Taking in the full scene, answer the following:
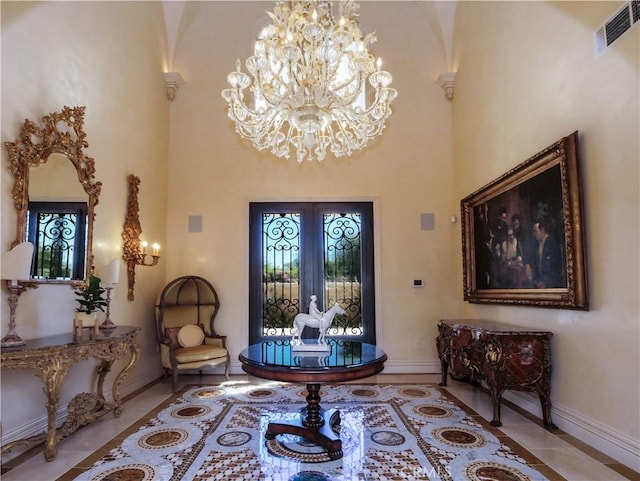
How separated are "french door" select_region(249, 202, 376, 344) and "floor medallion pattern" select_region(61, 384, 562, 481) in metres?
1.49

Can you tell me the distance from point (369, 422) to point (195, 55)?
18.0 feet

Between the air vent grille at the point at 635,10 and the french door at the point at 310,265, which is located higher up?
the air vent grille at the point at 635,10

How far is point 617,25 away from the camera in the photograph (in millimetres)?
2719

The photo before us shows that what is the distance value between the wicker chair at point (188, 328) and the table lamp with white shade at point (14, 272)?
201 centimetres

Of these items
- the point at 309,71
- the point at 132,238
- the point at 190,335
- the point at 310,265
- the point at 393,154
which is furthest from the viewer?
the point at 393,154

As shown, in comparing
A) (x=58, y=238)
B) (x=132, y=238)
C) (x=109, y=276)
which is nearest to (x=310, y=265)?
(x=132, y=238)

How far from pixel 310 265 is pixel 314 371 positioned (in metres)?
Result: 2.92

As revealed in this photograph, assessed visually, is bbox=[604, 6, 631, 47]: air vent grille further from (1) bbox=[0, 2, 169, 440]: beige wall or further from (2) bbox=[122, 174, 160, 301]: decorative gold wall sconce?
(2) bbox=[122, 174, 160, 301]: decorative gold wall sconce

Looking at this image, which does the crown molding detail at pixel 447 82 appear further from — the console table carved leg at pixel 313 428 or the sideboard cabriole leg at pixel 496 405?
the console table carved leg at pixel 313 428

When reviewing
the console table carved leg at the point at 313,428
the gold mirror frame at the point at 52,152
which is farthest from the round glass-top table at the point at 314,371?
the gold mirror frame at the point at 52,152

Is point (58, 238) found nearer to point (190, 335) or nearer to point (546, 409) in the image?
point (190, 335)

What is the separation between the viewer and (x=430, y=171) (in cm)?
566

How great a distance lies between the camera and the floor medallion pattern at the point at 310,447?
250 cm

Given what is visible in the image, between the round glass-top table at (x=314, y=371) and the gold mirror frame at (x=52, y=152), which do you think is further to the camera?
the gold mirror frame at (x=52, y=152)
